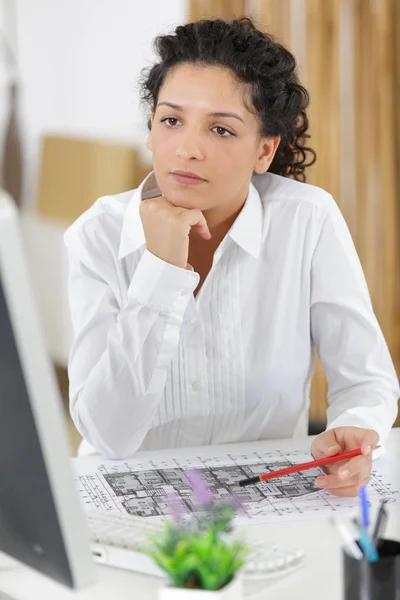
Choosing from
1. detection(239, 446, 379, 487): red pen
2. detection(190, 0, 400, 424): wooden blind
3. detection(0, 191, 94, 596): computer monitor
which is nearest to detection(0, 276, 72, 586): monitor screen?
detection(0, 191, 94, 596): computer monitor

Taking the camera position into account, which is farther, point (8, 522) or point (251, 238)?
point (251, 238)

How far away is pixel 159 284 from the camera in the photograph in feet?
5.06

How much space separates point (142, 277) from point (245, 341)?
297 millimetres

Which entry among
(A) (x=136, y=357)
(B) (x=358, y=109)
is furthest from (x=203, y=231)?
(B) (x=358, y=109)

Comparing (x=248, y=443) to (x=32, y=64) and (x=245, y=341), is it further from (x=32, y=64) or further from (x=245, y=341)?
(x=32, y=64)

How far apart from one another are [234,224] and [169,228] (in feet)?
0.57

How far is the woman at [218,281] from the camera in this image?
156cm

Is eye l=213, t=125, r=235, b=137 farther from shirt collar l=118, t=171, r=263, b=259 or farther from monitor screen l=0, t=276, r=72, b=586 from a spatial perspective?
monitor screen l=0, t=276, r=72, b=586

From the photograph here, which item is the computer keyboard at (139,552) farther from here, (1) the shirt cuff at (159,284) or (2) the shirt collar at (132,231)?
(2) the shirt collar at (132,231)

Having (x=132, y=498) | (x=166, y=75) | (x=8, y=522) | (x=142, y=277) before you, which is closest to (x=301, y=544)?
(x=132, y=498)

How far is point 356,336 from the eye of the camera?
168 cm

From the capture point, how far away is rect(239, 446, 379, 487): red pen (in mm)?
1303

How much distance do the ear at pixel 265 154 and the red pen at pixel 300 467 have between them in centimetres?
66

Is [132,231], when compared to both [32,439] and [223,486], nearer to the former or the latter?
[223,486]
